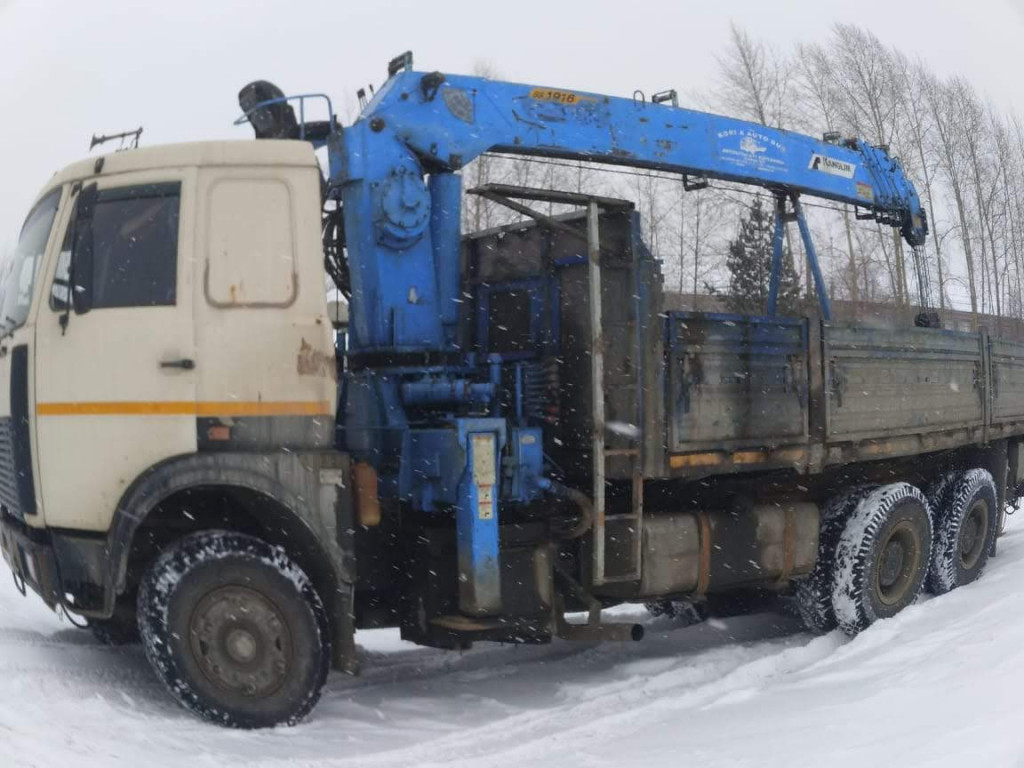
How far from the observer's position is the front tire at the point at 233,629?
4.69m

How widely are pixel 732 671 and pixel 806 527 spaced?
124 centimetres

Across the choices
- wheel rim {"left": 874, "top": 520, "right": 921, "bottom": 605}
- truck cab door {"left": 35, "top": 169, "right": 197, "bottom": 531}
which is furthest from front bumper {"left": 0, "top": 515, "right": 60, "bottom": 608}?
wheel rim {"left": 874, "top": 520, "right": 921, "bottom": 605}

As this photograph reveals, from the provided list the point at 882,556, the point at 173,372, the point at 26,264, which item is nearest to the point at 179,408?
the point at 173,372

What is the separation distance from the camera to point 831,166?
8.27 m

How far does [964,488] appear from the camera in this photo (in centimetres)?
856

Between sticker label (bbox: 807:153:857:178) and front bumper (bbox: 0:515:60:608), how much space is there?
19.7ft

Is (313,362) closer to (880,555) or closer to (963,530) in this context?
(880,555)

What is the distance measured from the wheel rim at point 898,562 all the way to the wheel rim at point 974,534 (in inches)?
39.8

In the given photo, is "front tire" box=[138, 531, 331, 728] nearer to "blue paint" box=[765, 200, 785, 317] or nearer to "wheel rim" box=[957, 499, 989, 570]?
"blue paint" box=[765, 200, 785, 317]

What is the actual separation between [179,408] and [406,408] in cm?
129

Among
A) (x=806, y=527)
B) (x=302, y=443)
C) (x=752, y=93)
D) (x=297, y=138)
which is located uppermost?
(x=752, y=93)

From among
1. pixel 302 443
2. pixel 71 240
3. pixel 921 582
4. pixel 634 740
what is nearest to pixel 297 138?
pixel 71 240

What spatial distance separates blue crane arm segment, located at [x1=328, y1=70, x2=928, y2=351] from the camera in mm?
5582

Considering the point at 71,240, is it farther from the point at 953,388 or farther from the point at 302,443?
the point at 953,388
